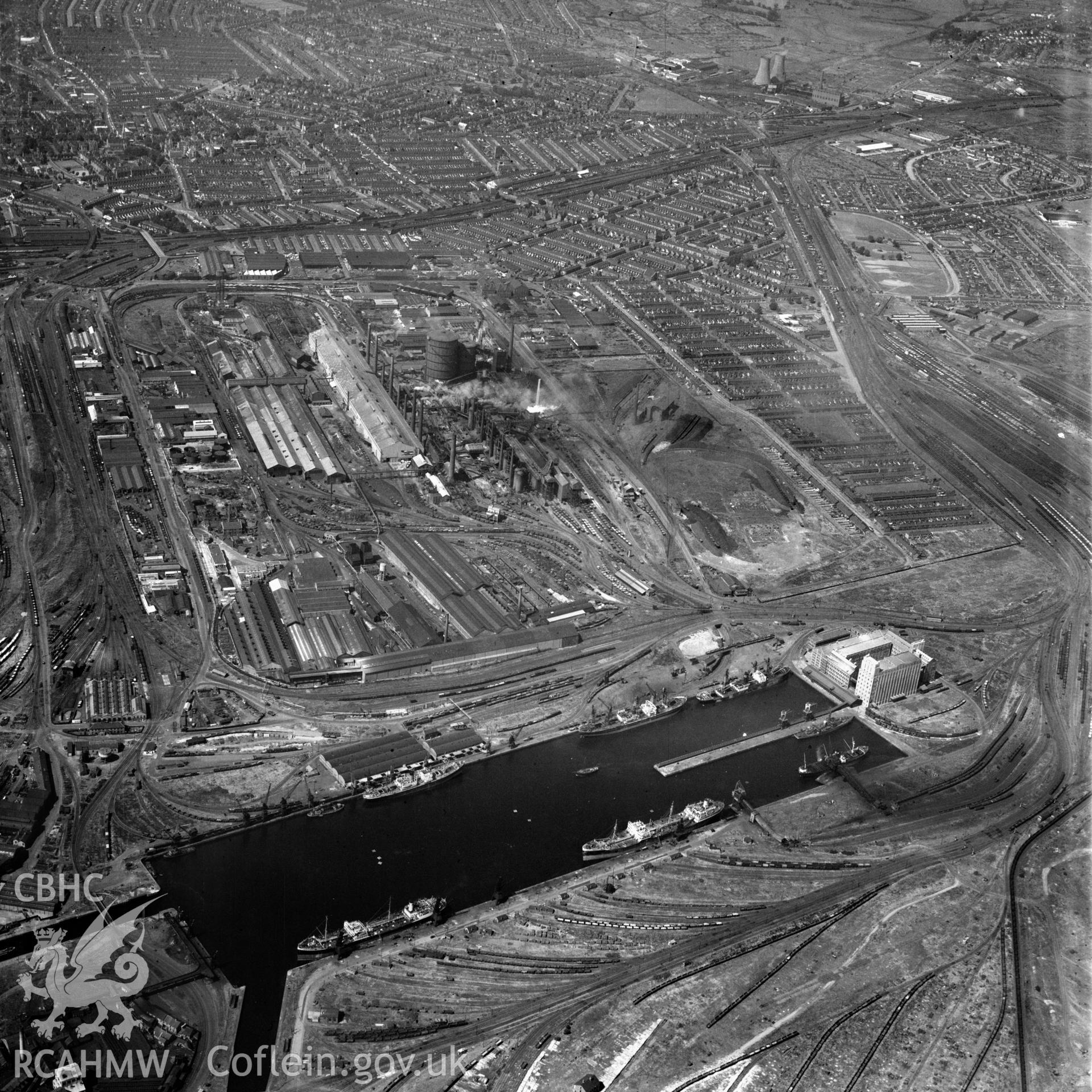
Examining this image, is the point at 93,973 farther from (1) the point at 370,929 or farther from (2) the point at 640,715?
(2) the point at 640,715

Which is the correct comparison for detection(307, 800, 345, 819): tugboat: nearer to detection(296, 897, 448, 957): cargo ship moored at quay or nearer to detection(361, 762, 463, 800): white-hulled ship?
detection(361, 762, 463, 800): white-hulled ship

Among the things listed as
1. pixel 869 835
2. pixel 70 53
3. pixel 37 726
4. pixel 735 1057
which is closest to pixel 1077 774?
pixel 869 835

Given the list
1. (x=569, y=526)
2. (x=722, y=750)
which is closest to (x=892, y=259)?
(x=569, y=526)

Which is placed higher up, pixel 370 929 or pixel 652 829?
pixel 370 929

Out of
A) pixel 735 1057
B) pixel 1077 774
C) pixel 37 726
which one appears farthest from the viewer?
pixel 1077 774

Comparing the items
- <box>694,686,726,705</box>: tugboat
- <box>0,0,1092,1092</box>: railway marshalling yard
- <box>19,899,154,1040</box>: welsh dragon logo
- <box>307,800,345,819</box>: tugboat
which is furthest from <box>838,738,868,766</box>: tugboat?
<box>19,899,154,1040</box>: welsh dragon logo

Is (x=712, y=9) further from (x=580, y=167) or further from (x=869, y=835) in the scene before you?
(x=869, y=835)
